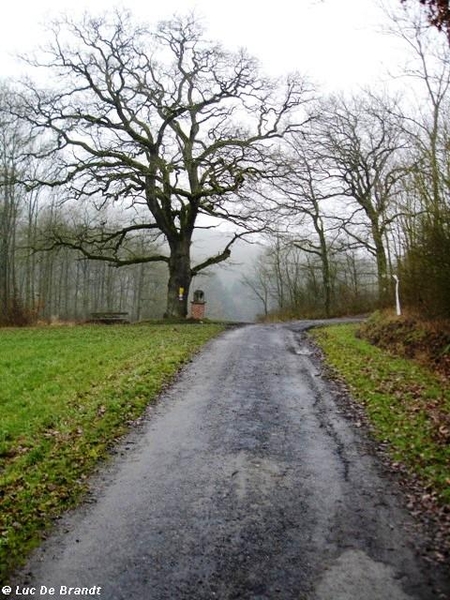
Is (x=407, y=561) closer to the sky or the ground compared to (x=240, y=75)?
closer to the ground

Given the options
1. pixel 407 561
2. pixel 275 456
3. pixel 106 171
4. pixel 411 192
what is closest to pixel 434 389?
pixel 275 456

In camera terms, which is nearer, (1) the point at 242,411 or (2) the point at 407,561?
(2) the point at 407,561

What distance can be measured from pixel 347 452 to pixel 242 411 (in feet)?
7.65

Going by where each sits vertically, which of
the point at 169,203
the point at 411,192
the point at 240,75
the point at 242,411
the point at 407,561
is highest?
the point at 240,75

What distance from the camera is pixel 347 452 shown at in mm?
7016

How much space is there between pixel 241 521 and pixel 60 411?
4.91 meters

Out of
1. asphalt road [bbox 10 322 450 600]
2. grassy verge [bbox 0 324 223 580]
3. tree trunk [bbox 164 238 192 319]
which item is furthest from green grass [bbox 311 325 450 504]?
tree trunk [bbox 164 238 192 319]

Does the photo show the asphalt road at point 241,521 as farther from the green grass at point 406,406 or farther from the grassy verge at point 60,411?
the green grass at point 406,406

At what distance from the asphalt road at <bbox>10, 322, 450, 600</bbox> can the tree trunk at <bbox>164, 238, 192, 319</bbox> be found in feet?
58.4

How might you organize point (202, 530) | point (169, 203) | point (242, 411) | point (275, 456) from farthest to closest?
point (169, 203) → point (242, 411) → point (275, 456) → point (202, 530)

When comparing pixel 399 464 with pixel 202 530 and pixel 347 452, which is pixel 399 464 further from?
pixel 202 530

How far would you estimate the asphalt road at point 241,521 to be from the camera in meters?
4.19

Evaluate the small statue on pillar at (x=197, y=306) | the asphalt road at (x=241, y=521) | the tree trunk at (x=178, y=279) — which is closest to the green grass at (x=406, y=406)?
the asphalt road at (x=241, y=521)

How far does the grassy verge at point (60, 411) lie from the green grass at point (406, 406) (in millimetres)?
4008
